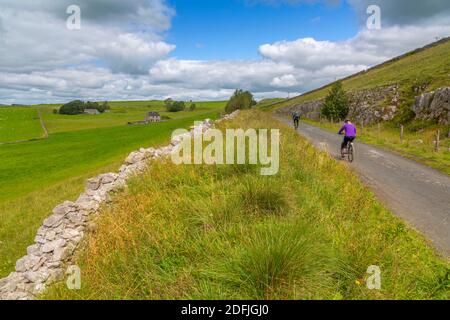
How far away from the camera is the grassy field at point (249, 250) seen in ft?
12.2

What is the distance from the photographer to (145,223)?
545cm

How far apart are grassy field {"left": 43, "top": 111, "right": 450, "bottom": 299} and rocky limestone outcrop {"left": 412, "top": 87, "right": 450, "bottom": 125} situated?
90.6 ft

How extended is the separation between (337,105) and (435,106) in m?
20.7

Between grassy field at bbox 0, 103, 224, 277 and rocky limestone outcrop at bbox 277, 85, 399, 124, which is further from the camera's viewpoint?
rocky limestone outcrop at bbox 277, 85, 399, 124

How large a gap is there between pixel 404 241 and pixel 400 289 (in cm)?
247

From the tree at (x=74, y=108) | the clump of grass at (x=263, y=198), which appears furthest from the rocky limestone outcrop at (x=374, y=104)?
the tree at (x=74, y=108)

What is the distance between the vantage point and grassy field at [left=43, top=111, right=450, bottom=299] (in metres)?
3.72

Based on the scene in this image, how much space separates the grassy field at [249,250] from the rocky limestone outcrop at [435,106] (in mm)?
27622

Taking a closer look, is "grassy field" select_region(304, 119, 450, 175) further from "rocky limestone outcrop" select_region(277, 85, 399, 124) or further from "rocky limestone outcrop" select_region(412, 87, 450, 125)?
"rocky limestone outcrop" select_region(277, 85, 399, 124)

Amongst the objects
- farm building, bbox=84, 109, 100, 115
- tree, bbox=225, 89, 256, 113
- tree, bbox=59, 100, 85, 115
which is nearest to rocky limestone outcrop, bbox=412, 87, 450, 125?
tree, bbox=225, 89, 256, 113

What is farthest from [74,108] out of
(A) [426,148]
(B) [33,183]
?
(A) [426,148]

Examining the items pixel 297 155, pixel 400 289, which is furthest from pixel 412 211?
pixel 400 289

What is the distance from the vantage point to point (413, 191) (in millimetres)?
10570
